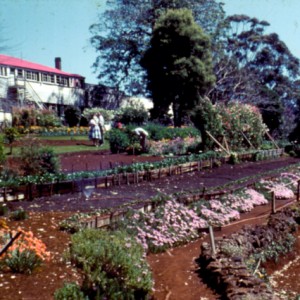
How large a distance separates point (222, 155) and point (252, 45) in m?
29.8

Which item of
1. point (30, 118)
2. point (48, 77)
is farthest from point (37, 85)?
point (30, 118)

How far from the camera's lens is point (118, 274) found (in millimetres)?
4984

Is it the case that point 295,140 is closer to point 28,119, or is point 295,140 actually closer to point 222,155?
point 222,155

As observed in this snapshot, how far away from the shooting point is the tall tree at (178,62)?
3462 centimetres

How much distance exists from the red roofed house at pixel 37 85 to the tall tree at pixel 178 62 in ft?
32.3

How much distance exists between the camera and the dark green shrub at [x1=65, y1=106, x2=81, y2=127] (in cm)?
3709

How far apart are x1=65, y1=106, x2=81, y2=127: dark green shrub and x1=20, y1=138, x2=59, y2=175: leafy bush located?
84.3 feet

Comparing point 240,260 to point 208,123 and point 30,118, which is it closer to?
point 208,123

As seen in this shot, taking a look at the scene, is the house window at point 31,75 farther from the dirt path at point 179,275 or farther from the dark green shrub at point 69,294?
the dark green shrub at point 69,294

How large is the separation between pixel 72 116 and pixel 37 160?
2620cm

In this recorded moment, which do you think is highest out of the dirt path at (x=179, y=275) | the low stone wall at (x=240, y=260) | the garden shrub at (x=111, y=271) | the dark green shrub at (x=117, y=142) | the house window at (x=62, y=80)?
the house window at (x=62, y=80)

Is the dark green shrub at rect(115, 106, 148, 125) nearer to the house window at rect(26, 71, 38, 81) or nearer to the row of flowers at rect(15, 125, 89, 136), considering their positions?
the row of flowers at rect(15, 125, 89, 136)

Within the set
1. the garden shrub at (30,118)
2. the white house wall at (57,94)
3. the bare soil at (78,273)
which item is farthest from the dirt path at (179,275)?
the white house wall at (57,94)

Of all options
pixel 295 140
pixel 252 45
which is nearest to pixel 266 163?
pixel 295 140
